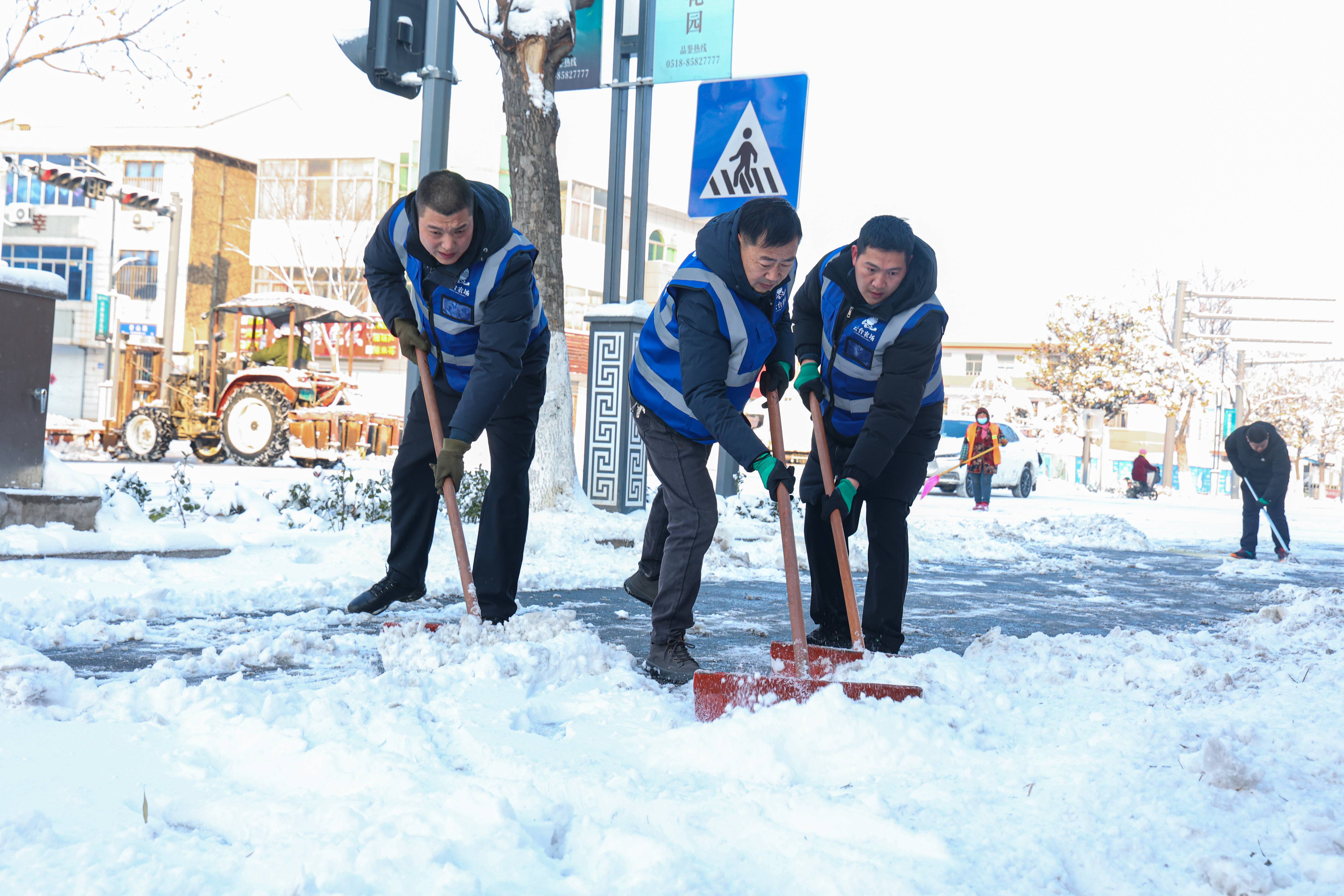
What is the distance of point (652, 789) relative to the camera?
2453 mm

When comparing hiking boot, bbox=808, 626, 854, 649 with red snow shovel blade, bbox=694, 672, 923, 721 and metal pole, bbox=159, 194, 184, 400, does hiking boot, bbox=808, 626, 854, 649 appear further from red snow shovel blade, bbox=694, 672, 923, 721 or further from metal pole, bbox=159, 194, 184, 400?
metal pole, bbox=159, 194, 184, 400

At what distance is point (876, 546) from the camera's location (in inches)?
159

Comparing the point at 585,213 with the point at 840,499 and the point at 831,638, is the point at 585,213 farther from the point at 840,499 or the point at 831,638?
the point at 840,499

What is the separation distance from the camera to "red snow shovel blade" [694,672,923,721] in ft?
9.82

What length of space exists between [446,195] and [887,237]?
4.61ft

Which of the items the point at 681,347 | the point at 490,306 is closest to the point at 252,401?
the point at 490,306

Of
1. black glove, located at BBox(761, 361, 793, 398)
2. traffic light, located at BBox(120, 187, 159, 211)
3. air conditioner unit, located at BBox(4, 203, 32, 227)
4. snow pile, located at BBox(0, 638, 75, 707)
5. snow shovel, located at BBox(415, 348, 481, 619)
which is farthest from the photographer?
air conditioner unit, located at BBox(4, 203, 32, 227)

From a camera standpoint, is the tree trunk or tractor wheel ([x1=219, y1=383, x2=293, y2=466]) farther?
tractor wheel ([x1=219, y1=383, x2=293, y2=466])

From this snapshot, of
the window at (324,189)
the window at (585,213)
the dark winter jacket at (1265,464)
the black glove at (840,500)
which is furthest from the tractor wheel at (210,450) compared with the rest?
the window at (585,213)

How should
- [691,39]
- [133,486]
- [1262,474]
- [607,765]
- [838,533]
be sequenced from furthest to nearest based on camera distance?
1. [1262,474]
2. [691,39]
3. [133,486]
4. [838,533]
5. [607,765]

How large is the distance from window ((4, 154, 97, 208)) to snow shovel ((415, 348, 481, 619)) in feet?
129

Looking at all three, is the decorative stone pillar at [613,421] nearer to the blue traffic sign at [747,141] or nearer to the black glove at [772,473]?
the blue traffic sign at [747,141]

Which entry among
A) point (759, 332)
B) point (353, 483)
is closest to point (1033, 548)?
point (353, 483)

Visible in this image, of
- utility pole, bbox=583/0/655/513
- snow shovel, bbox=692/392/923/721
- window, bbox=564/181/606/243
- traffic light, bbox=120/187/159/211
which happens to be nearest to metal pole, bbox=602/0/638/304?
A: utility pole, bbox=583/0/655/513
